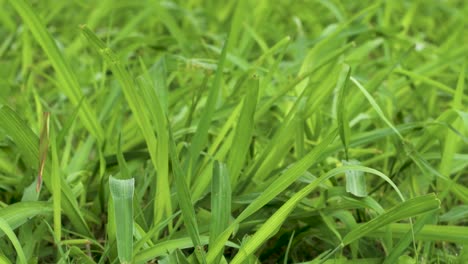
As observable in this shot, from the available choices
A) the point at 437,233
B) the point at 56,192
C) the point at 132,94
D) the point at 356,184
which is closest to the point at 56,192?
the point at 56,192

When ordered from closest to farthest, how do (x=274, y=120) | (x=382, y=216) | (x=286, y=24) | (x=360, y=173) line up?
(x=382, y=216)
(x=360, y=173)
(x=274, y=120)
(x=286, y=24)

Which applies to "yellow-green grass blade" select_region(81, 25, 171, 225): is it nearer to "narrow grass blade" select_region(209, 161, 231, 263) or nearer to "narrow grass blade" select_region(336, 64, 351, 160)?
"narrow grass blade" select_region(209, 161, 231, 263)

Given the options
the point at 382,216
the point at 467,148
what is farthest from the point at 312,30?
the point at 382,216

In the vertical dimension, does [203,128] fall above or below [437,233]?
above

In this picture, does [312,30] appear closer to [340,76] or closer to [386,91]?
[386,91]

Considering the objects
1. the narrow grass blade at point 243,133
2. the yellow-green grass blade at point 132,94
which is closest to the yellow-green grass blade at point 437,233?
the narrow grass blade at point 243,133

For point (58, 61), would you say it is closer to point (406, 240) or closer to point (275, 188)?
point (275, 188)
